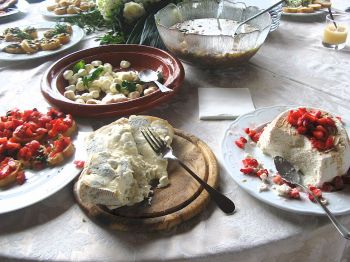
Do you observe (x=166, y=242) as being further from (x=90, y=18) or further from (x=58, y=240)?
(x=90, y=18)

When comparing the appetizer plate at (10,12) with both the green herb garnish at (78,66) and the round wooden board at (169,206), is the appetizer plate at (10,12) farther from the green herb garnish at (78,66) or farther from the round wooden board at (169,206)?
the round wooden board at (169,206)

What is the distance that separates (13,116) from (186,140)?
0.57 meters

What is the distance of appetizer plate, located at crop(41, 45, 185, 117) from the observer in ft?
3.56

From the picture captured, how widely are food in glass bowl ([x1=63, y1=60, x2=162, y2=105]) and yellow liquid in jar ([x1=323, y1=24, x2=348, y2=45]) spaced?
879 millimetres

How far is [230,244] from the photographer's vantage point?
70cm

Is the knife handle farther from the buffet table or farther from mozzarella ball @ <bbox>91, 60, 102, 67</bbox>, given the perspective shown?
mozzarella ball @ <bbox>91, 60, 102, 67</bbox>

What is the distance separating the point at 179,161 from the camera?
84cm

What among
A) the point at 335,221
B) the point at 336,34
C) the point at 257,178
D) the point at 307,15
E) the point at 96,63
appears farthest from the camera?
the point at 307,15

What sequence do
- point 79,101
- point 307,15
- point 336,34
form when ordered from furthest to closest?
point 307,15, point 336,34, point 79,101

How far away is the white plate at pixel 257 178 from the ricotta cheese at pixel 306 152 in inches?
1.4

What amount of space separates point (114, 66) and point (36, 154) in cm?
64

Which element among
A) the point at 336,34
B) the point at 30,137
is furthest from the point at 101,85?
the point at 336,34

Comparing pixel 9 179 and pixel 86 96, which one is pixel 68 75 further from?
pixel 9 179

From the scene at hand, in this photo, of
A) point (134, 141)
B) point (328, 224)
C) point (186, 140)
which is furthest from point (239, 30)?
point (328, 224)
